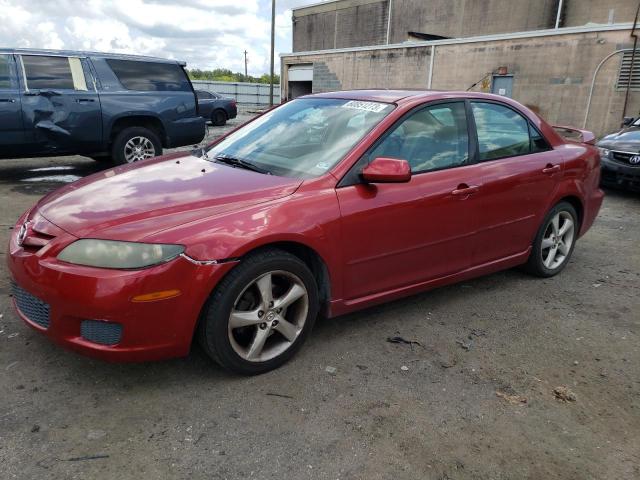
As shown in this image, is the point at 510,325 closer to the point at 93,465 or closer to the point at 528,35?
the point at 93,465

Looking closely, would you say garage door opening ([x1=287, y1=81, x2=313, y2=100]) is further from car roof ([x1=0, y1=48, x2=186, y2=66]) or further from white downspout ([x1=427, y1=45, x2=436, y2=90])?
car roof ([x1=0, y1=48, x2=186, y2=66])

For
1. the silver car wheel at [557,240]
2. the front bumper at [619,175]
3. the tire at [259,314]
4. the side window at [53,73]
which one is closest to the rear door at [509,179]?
the silver car wheel at [557,240]

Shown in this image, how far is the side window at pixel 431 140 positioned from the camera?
3.20 metres

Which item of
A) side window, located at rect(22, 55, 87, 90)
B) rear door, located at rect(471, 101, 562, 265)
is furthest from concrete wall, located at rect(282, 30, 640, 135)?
rear door, located at rect(471, 101, 562, 265)

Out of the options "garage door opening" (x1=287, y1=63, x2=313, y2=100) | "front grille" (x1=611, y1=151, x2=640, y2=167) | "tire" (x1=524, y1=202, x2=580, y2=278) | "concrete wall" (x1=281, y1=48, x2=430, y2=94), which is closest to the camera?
"tire" (x1=524, y1=202, x2=580, y2=278)

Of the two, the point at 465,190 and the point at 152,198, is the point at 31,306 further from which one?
the point at 465,190

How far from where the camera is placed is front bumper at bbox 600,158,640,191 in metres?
7.47

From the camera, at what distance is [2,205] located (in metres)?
6.05

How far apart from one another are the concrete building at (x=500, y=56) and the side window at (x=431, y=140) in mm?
14363

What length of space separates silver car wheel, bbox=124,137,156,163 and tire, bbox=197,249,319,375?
5858 millimetres

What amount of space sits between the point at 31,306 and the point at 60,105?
5.57 m

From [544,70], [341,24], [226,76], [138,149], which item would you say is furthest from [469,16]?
[226,76]

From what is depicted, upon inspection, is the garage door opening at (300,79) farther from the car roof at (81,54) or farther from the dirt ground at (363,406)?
the dirt ground at (363,406)

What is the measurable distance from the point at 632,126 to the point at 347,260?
321 inches
